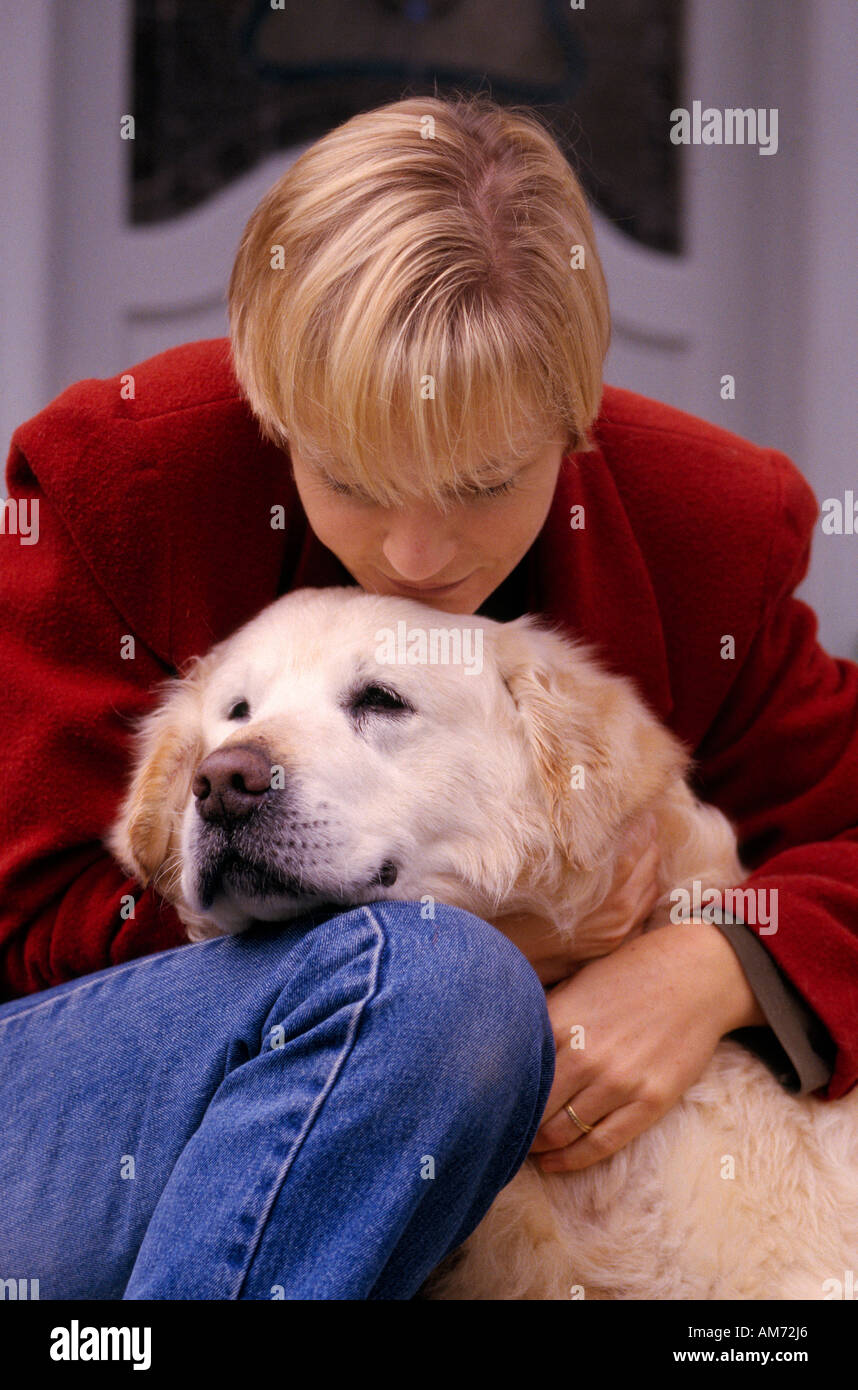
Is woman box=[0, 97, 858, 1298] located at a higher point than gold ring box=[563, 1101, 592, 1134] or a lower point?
higher

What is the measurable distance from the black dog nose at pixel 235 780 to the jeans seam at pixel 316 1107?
0.22 meters

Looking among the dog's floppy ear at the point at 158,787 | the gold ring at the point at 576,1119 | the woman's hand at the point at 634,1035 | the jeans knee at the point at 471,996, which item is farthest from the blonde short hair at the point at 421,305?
the gold ring at the point at 576,1119

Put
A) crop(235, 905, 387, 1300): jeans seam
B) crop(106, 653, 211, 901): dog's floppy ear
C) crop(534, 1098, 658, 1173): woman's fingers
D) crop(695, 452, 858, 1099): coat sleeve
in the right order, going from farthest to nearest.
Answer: crop(695, 452, 858, 1099): coat sleeve, crop(106, 653, 211, 901): dog's floppy ear, crop(534, 1098, 658, 1173): woman's fingers, crop(235, 905, 387, 1300): jeans seam

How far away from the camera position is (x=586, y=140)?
3359 mm

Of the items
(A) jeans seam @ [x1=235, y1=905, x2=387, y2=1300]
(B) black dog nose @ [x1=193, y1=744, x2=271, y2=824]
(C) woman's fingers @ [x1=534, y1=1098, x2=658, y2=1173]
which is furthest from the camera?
(C) woman's fingers @ [x1=534, y1=1098, x2=658, y2=1173]

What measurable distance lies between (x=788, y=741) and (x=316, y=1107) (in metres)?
1.00

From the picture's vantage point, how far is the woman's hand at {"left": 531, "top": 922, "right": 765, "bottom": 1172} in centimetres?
146

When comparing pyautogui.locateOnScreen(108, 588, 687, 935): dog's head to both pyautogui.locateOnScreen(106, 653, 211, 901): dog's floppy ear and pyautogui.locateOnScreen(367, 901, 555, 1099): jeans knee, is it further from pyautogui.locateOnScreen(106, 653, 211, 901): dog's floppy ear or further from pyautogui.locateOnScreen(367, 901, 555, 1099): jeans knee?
pyautogui.locateOnScreen(367, 901, 555, 1099): jeans knee

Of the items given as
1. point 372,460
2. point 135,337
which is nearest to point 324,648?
point 372,460

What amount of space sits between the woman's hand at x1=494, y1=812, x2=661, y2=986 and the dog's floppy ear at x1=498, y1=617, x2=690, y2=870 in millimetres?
93

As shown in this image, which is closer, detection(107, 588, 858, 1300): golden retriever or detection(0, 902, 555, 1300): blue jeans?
detection(0, 902, 555, 1300): blue jeans

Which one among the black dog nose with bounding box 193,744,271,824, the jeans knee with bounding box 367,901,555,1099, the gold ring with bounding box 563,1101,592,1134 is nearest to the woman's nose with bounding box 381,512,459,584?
the black dog nose with bounding box 193,744,271,824

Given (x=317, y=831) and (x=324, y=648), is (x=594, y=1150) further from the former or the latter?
(x=324, y=648)

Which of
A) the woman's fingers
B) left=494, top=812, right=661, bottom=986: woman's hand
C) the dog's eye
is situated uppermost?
the dog's eye
